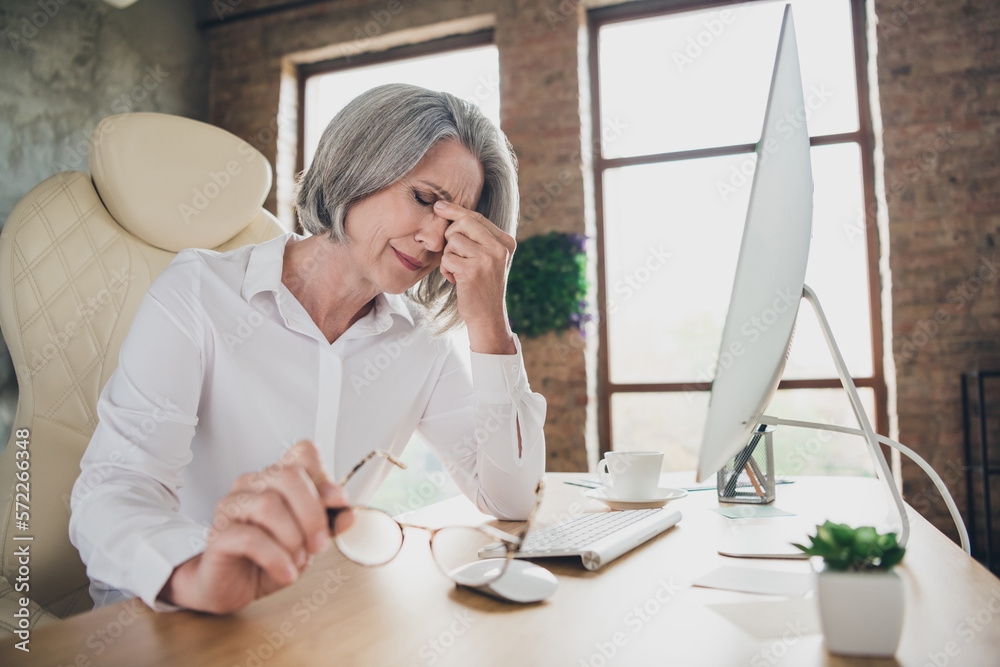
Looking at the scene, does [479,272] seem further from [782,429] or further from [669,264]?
[782,429]

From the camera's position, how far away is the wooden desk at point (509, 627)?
0.48m

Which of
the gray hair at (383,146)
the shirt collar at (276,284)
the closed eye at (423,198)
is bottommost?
the shirt collar at (276,284)

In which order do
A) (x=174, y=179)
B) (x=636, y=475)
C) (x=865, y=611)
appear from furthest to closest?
(x=174, y=179), (x=636, y=475), (x=865, y=611)

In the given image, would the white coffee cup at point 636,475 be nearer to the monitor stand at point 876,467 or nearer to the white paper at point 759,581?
the monitor stand at point 876,467

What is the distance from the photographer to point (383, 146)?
1.06 m

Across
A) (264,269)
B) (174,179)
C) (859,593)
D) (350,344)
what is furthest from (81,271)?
(859,593)

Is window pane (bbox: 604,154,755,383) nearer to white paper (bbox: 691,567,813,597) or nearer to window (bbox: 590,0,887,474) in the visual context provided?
window (bbox: 590,0,887,474)

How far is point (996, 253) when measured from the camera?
2.91 m

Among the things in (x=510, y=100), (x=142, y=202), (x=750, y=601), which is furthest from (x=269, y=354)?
(x=510, y=100)

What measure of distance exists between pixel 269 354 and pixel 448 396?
35 centimetres

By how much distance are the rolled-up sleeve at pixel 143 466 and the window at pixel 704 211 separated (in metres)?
2.75

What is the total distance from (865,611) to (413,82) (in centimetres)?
392

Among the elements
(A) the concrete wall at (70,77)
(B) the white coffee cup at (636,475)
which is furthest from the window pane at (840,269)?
(A) the concrete wall at (70,77)

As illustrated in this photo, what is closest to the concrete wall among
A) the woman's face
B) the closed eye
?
the woman's face
